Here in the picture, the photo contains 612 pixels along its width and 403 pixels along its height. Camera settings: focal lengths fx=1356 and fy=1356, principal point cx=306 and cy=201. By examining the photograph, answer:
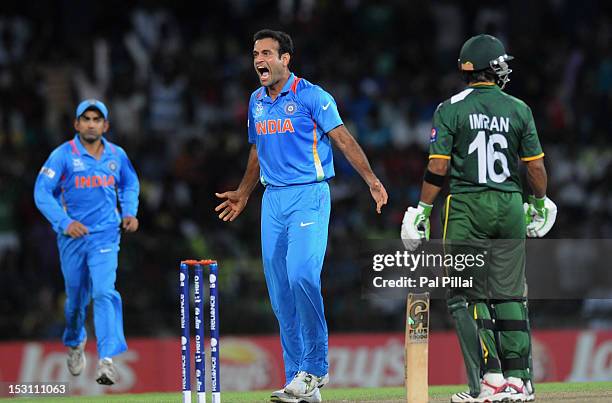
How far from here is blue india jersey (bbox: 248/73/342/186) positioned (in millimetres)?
9438

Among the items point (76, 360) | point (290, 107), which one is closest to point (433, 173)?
point (290, 107)

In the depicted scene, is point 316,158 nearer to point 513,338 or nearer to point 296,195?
point 296,195

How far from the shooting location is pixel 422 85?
63.4 ft

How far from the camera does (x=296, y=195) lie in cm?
940

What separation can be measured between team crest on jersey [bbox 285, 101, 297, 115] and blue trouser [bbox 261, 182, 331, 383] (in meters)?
0.52

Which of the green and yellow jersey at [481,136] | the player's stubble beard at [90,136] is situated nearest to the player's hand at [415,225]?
the green and yellow jersey at [481,136]

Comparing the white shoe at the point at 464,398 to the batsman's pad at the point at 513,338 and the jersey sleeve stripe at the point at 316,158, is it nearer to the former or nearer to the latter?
the batsman's pad at the point at 513,338

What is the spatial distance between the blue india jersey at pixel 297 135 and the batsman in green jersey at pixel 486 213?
96 centimetres

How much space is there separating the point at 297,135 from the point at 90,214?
2.88 metres

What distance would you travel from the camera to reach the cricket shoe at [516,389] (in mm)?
8594

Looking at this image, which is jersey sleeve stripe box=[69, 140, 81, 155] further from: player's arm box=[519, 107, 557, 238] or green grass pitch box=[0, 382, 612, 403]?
player's arm box=[519, 107, 557, 238]

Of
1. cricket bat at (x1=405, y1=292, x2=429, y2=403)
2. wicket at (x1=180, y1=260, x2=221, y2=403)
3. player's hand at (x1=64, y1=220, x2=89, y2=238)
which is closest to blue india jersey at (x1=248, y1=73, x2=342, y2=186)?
wicket at (x1=180, y1=260, x2=221, y2=403)

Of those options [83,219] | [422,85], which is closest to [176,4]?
[422,85]

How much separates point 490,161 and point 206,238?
8.36 m
